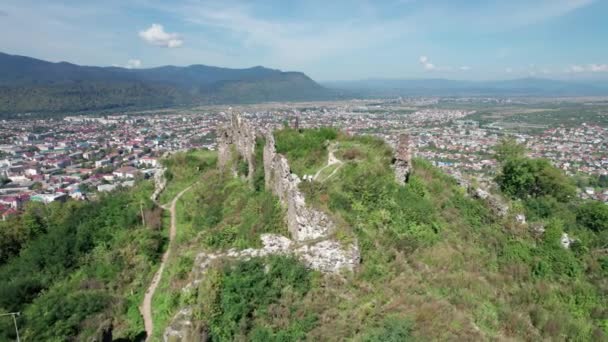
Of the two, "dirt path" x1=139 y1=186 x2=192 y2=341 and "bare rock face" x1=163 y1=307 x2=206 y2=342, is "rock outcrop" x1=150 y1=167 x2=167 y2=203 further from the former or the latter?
"bare rock face" x1=163 y1=307 x2=206 y2=342

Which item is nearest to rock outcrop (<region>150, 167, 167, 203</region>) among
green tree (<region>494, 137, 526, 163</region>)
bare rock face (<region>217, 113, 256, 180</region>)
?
bare rock face (<region>217, 113, 256, 180</region>)

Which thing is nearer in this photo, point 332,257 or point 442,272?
point 332,257

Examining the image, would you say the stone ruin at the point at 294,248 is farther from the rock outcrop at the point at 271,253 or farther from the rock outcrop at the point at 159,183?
the rock outcrop at the point at 159,183

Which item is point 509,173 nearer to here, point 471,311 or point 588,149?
point 471,311

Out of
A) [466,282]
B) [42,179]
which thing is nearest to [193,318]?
[466,282]

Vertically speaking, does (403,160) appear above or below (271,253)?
above

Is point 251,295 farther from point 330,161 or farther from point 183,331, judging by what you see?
point 330,161

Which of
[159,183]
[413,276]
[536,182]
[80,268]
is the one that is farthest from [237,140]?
[536,182]

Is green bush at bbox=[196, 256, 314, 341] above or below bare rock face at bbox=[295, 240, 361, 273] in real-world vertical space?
below

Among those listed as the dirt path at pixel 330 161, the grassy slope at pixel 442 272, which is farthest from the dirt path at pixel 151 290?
the dirt path at pixel 330 161
